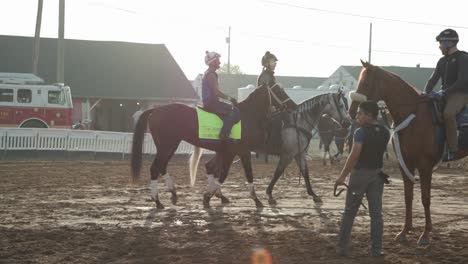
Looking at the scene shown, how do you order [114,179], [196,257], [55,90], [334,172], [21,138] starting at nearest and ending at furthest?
[196,257] → [114,179] → [334,172] → [21,138] → [55,90]

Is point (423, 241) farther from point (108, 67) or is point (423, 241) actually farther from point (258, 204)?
point (108, 67)

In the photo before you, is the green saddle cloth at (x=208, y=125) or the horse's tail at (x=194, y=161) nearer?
the green saddle cloth at (x=208, y=125)

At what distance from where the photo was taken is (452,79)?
30.3 ft

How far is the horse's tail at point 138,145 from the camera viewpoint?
11.9 meters

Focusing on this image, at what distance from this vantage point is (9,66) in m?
46.1

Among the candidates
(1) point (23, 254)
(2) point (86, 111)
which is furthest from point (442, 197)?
(2) point (86, 111)

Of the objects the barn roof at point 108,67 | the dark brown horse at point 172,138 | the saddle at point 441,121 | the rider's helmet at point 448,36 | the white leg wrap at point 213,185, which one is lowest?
the white leg wrap at point 213,185

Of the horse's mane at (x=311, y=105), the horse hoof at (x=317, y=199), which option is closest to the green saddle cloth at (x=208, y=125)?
the horse's mane at (x=311, y=105)

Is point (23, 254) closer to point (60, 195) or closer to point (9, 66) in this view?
point (60, 195)

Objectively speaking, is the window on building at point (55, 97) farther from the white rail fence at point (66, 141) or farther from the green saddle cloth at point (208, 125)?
the green saddle cloth at point (208, 125)

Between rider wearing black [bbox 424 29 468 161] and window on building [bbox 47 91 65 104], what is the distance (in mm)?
24481

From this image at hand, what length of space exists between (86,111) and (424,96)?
3822 centimetres

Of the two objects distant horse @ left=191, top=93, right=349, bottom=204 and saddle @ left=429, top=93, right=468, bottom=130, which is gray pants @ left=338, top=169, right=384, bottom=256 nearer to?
saddle @ left=429, top=93, right=468, bottom=130

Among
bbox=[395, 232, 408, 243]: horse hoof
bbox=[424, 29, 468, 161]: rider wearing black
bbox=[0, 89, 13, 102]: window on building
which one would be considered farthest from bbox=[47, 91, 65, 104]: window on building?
bbox=[395, 232, 408, 243]: horse hoof
